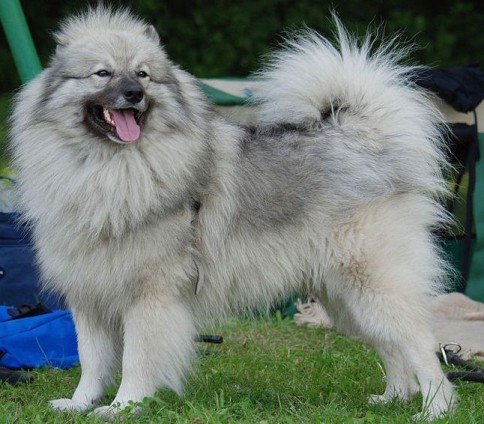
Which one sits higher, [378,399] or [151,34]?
[151,34]

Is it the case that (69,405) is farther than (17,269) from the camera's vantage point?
No

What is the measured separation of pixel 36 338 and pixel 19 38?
6.74 feet

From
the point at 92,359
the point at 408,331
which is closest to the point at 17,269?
the point at 92,359

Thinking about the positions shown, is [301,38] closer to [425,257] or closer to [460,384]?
[425,257]

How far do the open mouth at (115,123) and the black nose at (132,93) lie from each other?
0.08m

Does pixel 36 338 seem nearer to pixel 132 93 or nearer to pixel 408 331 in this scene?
pixel 132 93

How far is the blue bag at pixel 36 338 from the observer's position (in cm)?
382

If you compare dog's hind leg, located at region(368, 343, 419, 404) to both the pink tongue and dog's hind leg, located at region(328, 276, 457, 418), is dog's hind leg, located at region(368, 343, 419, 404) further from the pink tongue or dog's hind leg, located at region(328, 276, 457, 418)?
the pink tongue

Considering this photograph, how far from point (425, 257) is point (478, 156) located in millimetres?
1959

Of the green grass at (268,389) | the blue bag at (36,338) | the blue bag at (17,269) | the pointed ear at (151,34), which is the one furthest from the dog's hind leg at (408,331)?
the blue bag at (17,269)

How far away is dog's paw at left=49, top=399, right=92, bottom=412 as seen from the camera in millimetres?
3174

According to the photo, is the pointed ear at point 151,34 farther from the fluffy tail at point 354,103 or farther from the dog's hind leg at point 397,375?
the dog's hind leg at point 397,375

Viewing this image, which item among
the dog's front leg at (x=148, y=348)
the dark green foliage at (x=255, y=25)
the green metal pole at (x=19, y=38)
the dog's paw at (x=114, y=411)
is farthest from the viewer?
the dark green foliage at (x=255, y=25)

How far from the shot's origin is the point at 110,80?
3109 mm
